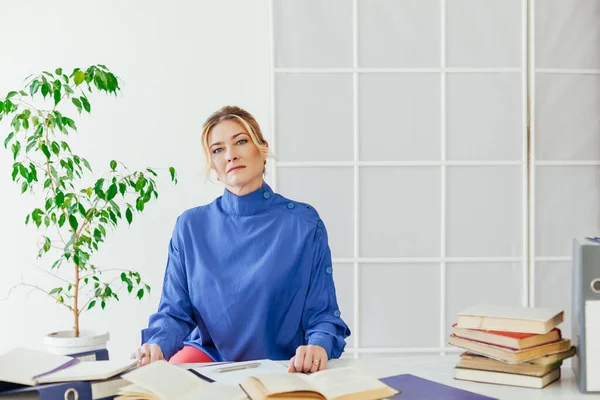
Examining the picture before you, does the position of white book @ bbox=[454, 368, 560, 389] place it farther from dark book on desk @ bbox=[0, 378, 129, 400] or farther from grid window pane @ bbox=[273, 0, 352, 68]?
grid window pane @ bbox=[273, 0, 352, 68]

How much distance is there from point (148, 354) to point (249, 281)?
40 cm

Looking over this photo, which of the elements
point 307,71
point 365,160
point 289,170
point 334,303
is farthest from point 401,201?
point 334,303

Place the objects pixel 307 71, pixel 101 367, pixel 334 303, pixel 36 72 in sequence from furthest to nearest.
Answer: pixel 36 72 < pixel 307 71 < pixel 334 303 < pixel 101 367

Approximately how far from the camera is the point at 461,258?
10.4ft

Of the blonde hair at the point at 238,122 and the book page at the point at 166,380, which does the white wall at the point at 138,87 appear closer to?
the blonde hair at the point at 238,122

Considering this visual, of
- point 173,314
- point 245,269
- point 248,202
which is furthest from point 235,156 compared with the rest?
point 173,314

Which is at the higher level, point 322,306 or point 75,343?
point 322,306

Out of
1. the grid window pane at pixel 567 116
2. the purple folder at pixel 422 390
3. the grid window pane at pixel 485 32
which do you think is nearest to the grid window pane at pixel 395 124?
the grid window pane at pixel 485 32

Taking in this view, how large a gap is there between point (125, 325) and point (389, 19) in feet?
6.57

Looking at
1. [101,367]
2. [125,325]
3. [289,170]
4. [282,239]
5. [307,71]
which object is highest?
[307,71]

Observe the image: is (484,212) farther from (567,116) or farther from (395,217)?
(567,116)

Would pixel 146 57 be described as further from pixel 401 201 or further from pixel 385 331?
pixel 385 331

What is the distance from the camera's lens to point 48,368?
1.27m

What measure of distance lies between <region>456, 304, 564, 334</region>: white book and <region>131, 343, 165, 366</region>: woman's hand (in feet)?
2.34
